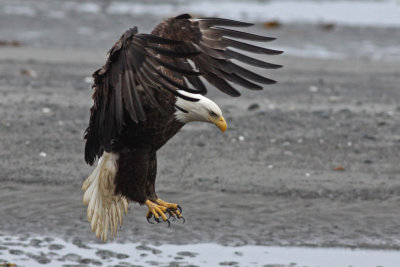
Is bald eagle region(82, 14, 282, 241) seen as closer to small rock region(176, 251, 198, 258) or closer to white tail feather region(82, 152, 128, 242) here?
white tail feather region(82, 152, 128, 242)

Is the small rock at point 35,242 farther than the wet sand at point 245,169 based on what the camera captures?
No

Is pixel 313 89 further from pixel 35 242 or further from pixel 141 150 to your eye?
pixel 141 150

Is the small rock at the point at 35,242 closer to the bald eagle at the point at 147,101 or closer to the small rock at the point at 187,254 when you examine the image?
the bald eagle at the point at 147,101

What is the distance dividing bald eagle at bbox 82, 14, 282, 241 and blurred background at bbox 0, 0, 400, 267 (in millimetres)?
547

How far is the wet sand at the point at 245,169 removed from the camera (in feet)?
20.2

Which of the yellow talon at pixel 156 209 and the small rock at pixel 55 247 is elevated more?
the yellow talon at pixel 156 209

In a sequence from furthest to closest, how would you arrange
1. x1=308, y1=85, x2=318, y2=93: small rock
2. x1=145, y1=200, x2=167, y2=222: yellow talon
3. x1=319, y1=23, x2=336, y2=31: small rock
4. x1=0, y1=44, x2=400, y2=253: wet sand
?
x1=319, y1=23, x2=336, y2=31: small rock
x1=308, y1=85, x2=318, y2=93: small rock
x1=0, y1=44, x2=400, y2=253: wet sand
x1=145, y1=200, x2=167, y2=222: yellow talon

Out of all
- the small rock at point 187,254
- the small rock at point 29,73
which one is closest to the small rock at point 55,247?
the small rock at point 187,254

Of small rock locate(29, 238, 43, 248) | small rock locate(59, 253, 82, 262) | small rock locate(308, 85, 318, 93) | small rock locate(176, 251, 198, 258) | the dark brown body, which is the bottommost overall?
small rock locate(59, 253, 82, 262)

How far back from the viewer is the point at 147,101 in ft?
15.2

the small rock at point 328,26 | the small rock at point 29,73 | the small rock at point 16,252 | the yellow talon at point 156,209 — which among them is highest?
the small rock at point 328,26

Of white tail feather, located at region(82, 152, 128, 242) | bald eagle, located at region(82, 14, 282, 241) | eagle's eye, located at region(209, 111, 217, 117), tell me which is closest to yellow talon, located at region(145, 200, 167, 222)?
bald eagle, located at region(82, 14, 282, 241)

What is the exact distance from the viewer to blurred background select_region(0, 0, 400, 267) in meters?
5.77

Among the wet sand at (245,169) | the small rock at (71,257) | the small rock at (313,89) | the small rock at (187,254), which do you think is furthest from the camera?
the small rock at (313,89)
